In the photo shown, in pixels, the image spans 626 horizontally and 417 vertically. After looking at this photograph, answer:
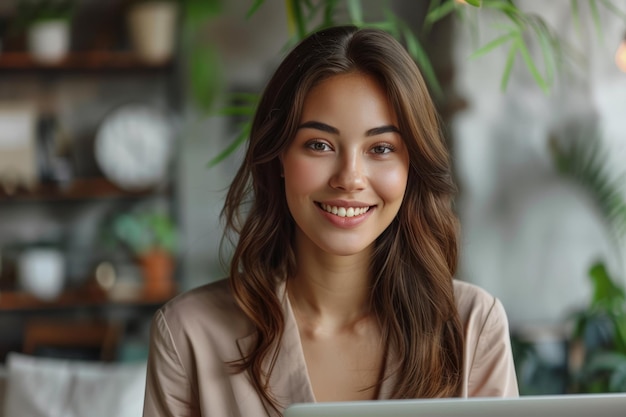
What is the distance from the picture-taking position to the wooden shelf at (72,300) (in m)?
4.45

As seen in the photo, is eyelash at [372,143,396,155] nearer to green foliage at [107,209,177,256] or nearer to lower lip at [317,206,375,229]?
lower lip at [317,206,375,229]

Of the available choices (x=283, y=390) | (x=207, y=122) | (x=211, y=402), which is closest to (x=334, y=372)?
(x=283, y=390)

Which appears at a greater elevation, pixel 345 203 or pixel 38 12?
pixel 38 12

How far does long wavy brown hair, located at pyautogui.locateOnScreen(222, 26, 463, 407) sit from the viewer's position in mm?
1545

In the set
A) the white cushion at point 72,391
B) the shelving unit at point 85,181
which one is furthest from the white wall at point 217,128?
the white cushion at point 72,391

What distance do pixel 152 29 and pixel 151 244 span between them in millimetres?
1001

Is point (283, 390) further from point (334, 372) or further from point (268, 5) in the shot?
point (268, 5)

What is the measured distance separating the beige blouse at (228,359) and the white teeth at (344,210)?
0.24 m

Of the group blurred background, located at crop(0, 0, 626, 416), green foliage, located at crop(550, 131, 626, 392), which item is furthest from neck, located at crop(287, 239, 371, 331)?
blurred background, located at crop(0, 0, 626, 416)

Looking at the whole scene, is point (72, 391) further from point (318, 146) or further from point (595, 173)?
point (595, 173)

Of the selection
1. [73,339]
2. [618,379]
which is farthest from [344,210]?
[73,339]

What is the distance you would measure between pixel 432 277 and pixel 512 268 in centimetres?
257

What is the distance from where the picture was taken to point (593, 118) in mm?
3861

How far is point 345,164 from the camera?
4.83 feet
